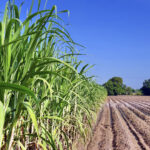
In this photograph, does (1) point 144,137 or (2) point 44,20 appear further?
(1) point 144,137

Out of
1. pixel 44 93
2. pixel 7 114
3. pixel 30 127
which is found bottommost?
pixel 30 127

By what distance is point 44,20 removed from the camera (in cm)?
82

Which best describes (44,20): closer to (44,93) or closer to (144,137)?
(44,93)

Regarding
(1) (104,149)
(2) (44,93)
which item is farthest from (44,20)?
(1) (104,149)

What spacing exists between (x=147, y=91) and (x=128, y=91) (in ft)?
22.3

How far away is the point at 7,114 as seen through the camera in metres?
0.92

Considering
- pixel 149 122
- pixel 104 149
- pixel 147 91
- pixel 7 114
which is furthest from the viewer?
pixel 147 91

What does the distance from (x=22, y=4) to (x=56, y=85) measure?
2.57 ft

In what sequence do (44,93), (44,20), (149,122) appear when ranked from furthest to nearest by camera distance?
(149,122) → (44,93) → (44,20)

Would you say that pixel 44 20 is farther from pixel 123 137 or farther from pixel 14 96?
pixel 123 137

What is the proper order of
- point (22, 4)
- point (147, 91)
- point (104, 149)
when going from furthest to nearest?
point (147, 91) < point (104, 149) < point (22, 4)

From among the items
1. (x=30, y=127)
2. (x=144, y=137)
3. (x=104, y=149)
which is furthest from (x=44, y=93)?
(x=144, y=137)

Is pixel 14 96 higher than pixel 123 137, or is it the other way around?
pixel 14 96

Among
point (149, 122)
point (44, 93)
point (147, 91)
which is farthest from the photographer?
point (147, 91)
